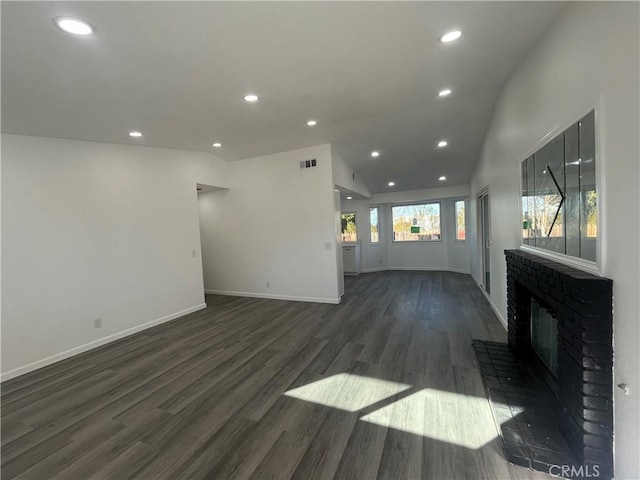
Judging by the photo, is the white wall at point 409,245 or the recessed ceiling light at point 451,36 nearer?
the recessed ceiling light at point 451,36

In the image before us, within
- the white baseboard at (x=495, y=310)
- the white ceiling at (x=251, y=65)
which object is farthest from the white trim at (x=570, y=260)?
the white ceiling at (x=251, y=65)

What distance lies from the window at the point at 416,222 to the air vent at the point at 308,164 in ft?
15.2

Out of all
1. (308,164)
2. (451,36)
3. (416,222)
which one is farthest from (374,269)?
(451,36)

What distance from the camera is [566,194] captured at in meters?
1.87

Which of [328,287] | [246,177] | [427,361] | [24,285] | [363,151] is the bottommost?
[427,361]

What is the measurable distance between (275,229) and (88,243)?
117 inches

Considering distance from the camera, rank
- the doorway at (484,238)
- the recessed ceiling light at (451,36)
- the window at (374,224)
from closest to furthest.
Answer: the recessed ceiling light at (451,36) < the doorway at (484,238) < the window at (374,224)

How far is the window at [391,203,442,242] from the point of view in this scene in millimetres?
8523

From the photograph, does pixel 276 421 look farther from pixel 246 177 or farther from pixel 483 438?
pixel 246 177

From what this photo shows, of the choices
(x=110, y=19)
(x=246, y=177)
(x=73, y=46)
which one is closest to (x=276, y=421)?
(x=110, y=19)

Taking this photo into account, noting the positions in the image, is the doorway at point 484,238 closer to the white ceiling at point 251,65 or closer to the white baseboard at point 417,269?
the white ceiling at point 251,65

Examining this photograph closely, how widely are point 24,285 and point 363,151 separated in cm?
544

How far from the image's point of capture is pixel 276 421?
6.68ft

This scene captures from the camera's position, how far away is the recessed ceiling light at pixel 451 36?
6.86 ft
